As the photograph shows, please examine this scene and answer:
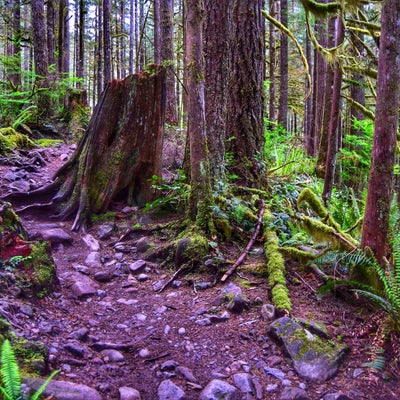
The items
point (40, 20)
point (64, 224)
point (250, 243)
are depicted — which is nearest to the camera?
point (250, 243)

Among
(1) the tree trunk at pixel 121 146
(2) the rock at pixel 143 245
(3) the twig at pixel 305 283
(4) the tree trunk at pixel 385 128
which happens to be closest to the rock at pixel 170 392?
(3) the twig at pixel 305 283

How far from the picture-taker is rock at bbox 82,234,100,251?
5.80 meters

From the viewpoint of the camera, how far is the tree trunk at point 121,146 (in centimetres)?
677

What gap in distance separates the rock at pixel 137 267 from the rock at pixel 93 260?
1.61 feet

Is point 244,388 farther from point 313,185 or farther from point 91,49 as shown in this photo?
point 91,49

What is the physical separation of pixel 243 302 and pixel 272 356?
0.79 metres

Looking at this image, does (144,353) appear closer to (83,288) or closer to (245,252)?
(83,288)

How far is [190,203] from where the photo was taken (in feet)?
17.9

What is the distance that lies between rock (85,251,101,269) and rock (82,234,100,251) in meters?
0.15

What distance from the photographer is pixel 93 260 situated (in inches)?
214

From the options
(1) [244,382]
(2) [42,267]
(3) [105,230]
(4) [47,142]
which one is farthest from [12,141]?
(1) [244,382]

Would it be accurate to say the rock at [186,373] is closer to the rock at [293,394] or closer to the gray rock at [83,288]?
the rock at [293,394]

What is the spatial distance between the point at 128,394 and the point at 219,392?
2.11ft

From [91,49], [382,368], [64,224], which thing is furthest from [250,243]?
[91,49]
